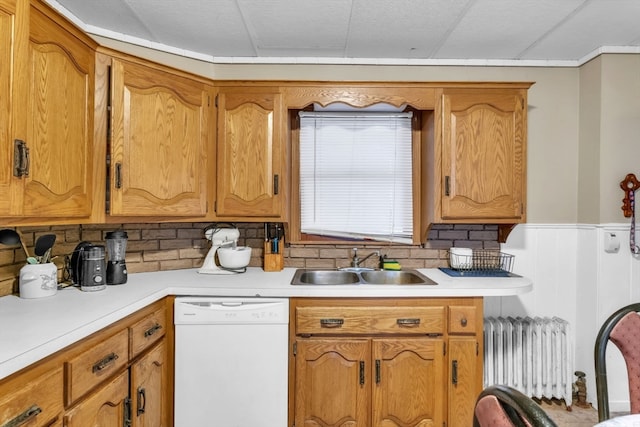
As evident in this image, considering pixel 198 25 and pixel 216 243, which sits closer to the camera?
pixel 198 25

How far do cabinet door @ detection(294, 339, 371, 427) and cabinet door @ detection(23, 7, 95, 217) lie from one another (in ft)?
4.47

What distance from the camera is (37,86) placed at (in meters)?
1.38

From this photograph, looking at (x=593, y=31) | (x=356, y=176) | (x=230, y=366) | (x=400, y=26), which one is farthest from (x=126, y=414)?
(x=593, y=31)

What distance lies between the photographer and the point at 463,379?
192cm

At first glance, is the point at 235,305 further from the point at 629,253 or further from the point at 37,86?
the point at 629,253

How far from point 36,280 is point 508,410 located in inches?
73.1

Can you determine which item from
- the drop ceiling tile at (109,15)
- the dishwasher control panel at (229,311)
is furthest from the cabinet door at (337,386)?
the drop ceiling tile at (109,15)

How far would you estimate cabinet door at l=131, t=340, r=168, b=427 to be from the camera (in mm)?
1595

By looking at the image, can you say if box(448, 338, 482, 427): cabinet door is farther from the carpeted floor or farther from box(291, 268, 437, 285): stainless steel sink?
the carpeted floor

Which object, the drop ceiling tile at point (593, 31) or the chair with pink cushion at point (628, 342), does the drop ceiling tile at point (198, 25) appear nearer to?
the drop ceiling tile at point (593, 31)

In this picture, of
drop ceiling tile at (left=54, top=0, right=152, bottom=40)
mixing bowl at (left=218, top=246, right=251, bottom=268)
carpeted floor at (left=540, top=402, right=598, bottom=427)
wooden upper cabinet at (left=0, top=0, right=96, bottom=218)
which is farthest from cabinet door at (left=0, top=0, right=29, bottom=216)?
carpeted floor at (left=540, top=402, right=598, bottom=427)

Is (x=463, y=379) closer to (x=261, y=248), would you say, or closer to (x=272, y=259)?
(x=272, y=259)

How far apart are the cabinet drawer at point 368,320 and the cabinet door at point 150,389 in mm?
705

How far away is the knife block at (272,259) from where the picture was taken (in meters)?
2.38
